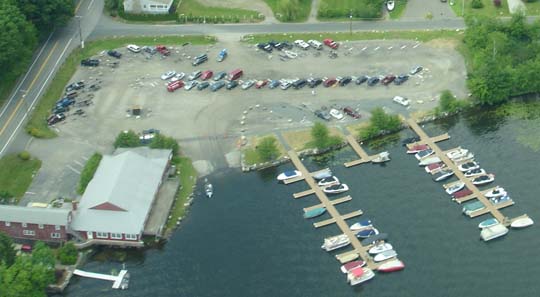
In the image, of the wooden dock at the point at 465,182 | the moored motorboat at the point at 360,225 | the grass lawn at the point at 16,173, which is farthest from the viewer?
Result: the grass lawn at the point at 16,173

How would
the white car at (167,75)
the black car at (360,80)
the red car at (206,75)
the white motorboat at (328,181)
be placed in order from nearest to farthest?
the white motorboat at (328,181) → the black car at (360,80) → the red car at (206,75) → the white car at (167,75)

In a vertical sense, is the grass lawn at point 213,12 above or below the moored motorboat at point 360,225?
above

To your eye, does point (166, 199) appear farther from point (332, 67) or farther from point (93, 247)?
point (332, 67)

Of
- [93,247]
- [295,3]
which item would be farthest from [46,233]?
[295,3]

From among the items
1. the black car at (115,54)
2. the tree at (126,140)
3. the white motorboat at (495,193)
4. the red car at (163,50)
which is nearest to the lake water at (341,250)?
the white motorboat at (495,193)

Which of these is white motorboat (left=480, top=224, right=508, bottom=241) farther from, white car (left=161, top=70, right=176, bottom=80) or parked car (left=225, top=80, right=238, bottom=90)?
white car (left=161, top=70, right=176, bottom=80)

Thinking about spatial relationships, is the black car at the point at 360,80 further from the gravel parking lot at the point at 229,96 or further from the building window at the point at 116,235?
the building window at the point at 116,235
